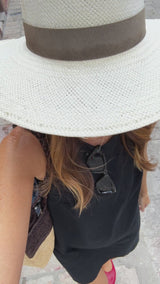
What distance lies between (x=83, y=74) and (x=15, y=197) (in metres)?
0.36

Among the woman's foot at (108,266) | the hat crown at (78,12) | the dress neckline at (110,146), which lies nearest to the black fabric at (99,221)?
the dress neckline at (110,146)

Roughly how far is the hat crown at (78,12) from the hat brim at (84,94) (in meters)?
0.09

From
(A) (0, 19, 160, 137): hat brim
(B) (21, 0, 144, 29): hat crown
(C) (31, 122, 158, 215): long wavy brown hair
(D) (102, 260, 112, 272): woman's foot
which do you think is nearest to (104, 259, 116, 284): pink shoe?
(D) (102, 260, 112, 272): woman's foot

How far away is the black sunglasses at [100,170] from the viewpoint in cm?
92

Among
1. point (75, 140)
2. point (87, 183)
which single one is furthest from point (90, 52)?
point (87, 183)

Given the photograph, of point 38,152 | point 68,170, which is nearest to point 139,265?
point 68,170

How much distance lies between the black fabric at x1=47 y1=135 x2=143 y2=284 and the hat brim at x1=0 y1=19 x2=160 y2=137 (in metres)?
0.30

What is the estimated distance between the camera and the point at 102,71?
66 centimetres

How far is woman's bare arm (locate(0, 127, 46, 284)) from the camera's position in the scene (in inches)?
26.4

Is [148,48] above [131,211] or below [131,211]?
above

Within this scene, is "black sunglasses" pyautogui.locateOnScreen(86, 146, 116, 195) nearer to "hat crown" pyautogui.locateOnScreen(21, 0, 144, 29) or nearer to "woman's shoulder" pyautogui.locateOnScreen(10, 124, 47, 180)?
"woman's shoulder" pyautogui.locateOnScreen(10, 124, 47, 180)

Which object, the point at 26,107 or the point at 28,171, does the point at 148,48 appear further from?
the point at 28,171

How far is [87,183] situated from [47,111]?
1.29ft

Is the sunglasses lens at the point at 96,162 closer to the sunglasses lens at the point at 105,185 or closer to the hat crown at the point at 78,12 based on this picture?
the sunglasses lens at the point at 105,185
